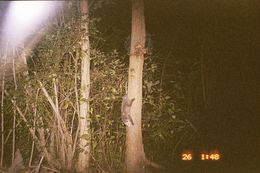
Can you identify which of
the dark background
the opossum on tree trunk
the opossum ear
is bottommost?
the opossum ear

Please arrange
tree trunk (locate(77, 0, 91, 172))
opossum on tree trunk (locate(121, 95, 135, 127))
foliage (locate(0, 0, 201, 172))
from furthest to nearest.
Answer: foliage (locate(0, 0, 201, 172)), tree trunk (locate(77, 0, 91, 172)), opossum on tree trunk (locate(121, 95, 135, 127))

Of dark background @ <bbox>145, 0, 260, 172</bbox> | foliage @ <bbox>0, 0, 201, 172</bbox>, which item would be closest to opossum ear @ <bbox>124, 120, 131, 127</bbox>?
foliage @ <bbox>0, 0, 201, 172</bbox>

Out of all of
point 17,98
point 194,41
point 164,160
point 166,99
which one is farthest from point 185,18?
point 17,98

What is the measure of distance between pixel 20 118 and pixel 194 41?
632 cm

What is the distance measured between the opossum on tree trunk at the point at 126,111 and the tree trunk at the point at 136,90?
3.6 inches

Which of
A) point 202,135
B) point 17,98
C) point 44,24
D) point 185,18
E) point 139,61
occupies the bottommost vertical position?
point 202,135

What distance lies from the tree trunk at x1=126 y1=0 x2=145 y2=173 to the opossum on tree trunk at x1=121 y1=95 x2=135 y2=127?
9cm

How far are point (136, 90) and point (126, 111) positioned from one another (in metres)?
0.55

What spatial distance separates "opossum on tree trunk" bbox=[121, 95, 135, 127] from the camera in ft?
35.6

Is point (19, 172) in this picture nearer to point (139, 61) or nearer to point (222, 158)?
point (139, 61)

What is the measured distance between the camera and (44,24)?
11.4m

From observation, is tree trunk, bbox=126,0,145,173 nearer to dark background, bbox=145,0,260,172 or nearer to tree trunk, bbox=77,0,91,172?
tree trunk, bbox=77,0,91,172

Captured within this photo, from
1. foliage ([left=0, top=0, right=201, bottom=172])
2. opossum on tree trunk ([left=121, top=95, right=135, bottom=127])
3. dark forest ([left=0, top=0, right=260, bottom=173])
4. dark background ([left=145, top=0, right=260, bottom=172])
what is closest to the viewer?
opossum on tree trunk ([left=121, top=95, right=135, bottom=127])

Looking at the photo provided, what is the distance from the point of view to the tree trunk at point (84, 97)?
11.2 metres
